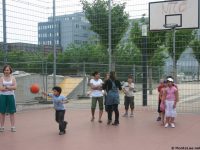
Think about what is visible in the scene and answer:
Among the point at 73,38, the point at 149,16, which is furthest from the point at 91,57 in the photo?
the point at 149,16

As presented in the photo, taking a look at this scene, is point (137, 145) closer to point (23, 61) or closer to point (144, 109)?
point (144, 109)

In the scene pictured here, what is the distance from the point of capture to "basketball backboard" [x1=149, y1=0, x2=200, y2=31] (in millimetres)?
14945

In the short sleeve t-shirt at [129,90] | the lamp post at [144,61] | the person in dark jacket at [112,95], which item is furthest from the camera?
the lamp post at [144,61]

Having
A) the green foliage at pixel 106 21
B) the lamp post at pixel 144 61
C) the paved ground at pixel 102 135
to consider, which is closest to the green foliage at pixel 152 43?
the lamp post at pixel 144 61

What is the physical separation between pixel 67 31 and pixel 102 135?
30.4 feet

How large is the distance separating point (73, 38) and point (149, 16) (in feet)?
13.9

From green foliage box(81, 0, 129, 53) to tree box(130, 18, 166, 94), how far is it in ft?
2.75

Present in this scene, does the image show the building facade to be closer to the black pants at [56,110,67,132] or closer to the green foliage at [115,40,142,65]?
the green foliage at [115,40,142,65]

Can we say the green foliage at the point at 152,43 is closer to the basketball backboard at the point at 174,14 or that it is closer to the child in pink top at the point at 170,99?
the basketball backboard at the point at 174,14

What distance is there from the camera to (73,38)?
18594mm

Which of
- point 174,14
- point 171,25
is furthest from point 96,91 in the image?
point 174,14

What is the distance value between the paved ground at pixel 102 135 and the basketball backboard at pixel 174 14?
360 cm

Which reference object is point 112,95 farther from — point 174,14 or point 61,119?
point 174,14

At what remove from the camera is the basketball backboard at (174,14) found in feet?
49.0
